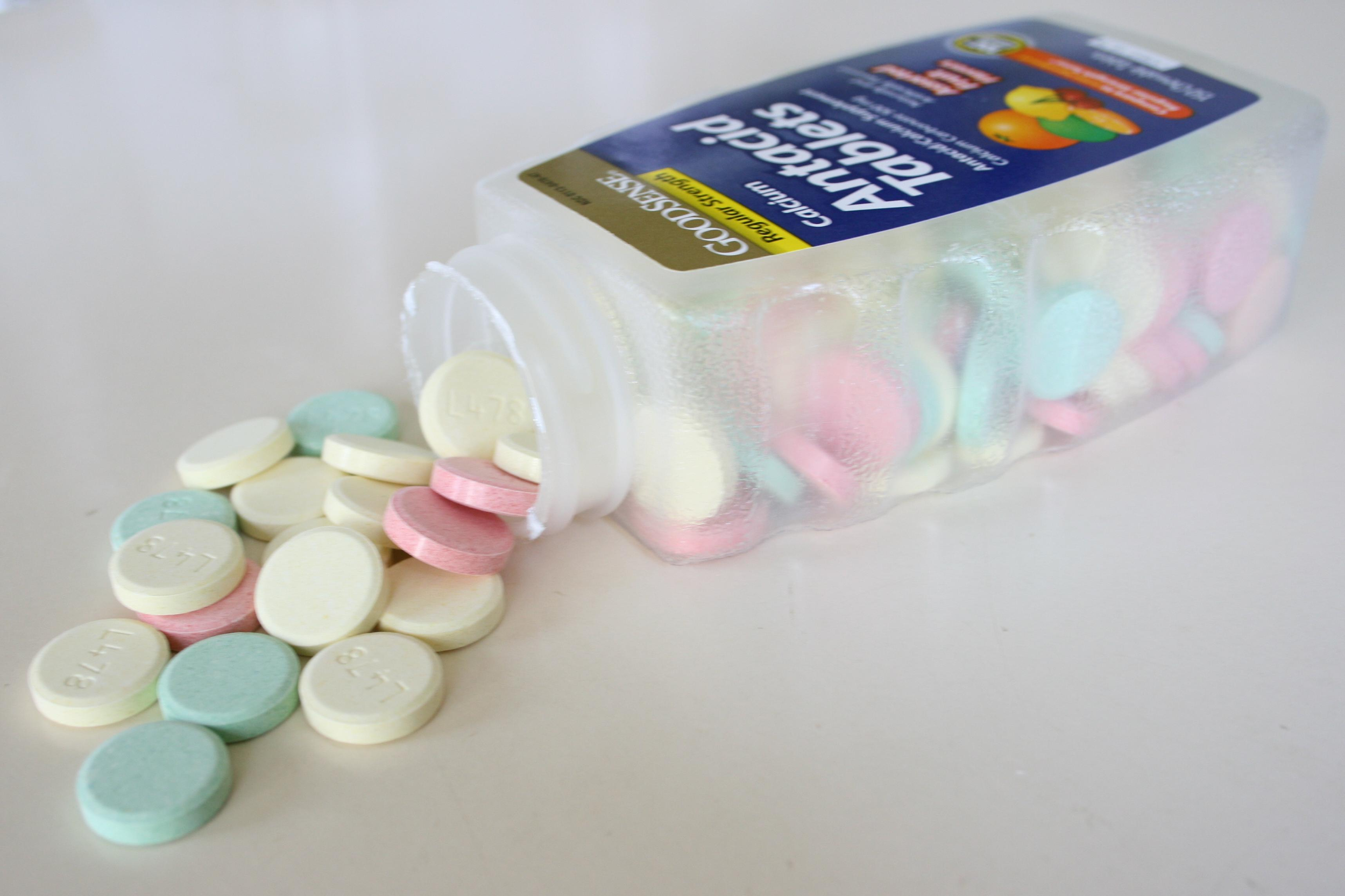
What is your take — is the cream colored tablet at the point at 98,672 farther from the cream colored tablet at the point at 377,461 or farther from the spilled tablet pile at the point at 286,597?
the cream colored tablet at the point at 377,461

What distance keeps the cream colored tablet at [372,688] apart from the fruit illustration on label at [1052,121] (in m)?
0.65

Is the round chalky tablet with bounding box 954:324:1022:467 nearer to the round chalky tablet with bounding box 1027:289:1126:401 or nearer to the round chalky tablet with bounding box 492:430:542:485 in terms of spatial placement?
the round chalky tablet with bounding box 1027:289:1126:401

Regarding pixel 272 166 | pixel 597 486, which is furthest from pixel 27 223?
pixel 597 486

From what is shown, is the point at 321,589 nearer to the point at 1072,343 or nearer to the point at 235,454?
the point at 235,454

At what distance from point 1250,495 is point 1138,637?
0.75 feet

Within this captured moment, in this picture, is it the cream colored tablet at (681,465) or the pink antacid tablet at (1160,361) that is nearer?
the cream colored tablet at (681,465)

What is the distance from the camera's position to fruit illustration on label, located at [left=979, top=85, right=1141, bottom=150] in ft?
3.32

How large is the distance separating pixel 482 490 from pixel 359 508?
3.9 inches

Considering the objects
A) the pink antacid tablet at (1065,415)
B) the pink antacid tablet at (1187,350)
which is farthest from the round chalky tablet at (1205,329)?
the pink antacid tablet at (1065,415)

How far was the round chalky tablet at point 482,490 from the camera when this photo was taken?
86cm

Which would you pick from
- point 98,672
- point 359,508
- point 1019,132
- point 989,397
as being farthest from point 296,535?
point 1019,132

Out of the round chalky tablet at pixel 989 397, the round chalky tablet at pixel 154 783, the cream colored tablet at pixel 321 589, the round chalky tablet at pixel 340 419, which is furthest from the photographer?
the round chalky tablet at pixel 340 419

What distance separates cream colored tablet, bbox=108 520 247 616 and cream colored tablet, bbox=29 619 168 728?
0.02 m

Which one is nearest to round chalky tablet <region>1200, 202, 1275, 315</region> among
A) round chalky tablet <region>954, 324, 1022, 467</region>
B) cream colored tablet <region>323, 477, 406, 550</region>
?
round chalky tablet <region>954, 324, 1022, 467</region>
